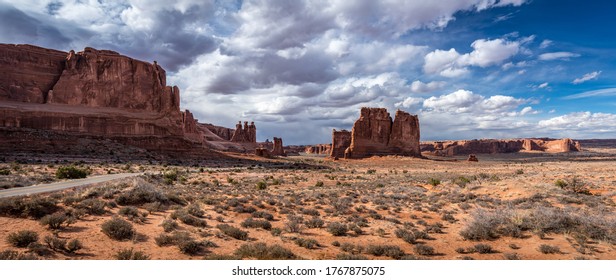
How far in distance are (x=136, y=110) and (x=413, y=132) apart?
72737 millimetres

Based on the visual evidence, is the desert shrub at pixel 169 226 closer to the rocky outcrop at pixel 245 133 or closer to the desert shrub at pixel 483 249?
the desert shrub at pixel 483 249

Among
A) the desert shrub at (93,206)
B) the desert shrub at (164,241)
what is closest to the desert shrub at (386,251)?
the desert shrub at (164,241)

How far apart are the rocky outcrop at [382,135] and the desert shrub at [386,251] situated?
254 feet

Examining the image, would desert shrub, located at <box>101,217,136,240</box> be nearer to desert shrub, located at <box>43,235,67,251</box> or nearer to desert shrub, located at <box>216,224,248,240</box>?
desert shrub, located at <box>43,235,67,251</box>

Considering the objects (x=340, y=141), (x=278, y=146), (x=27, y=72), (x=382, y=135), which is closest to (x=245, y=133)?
(x=278, y=146)

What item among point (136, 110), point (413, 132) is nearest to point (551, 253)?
point (136, 110)

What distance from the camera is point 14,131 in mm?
52281

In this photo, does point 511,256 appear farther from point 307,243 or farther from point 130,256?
point 130,256

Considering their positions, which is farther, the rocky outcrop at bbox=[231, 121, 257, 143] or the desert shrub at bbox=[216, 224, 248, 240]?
the rocky outcrop at bbox=[231, 121, 257, 143]

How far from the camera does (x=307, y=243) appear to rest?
885cm

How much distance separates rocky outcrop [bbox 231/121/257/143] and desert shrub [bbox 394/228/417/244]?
14855 centimetres

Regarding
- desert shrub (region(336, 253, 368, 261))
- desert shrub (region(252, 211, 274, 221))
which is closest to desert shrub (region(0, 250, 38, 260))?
desert shrub (region(336, 253, 368, 261))

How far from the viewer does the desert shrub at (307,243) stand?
8.79 metres

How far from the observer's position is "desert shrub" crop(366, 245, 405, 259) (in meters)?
8.14
